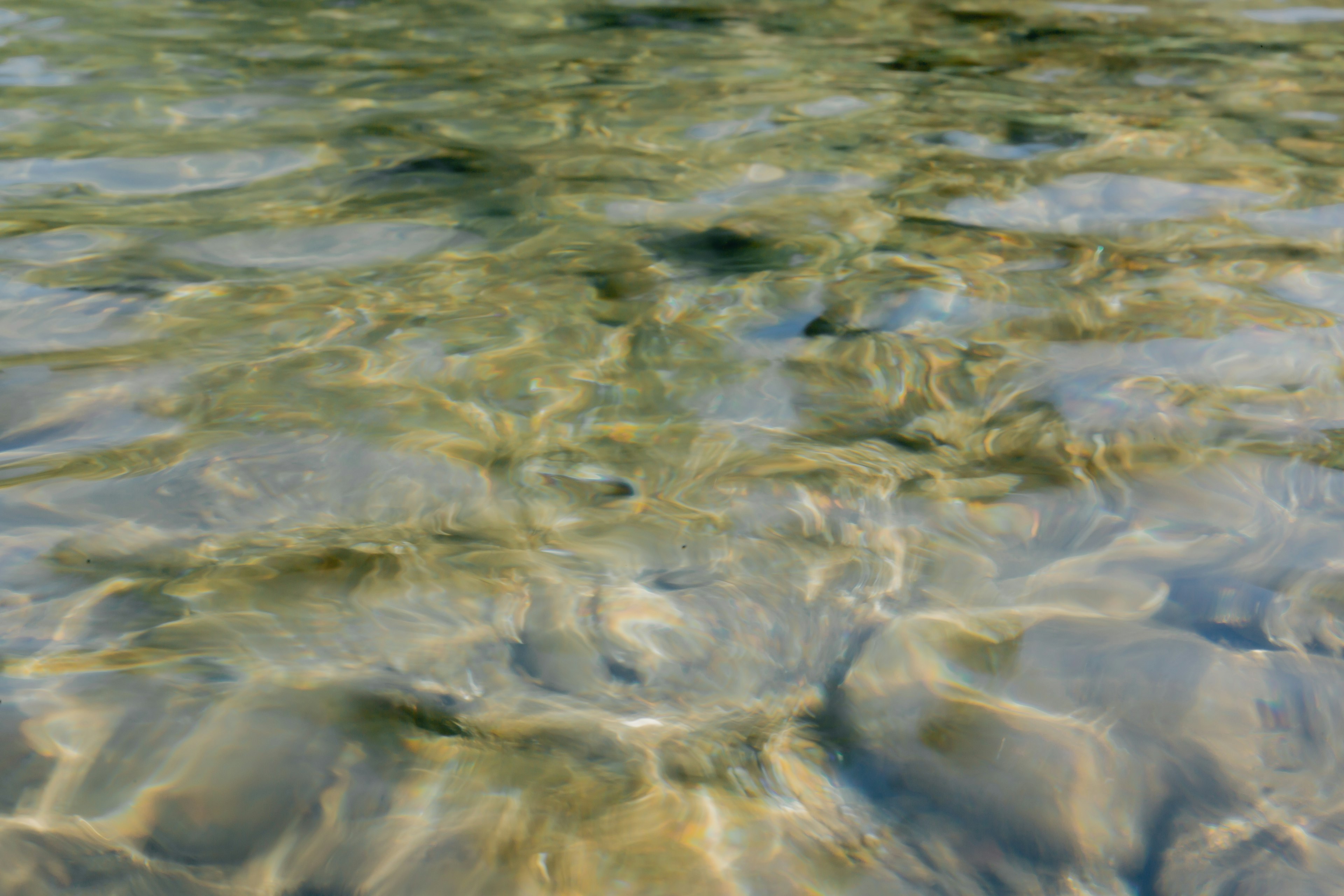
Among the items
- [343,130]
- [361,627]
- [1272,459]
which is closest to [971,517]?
[1272,459]

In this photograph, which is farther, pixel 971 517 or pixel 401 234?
pixel 401 234

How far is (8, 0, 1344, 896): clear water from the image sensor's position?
106 centimetres

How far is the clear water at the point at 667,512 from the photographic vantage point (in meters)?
1.06

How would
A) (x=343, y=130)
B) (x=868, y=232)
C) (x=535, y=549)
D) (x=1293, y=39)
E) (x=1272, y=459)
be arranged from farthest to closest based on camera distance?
(x=1293, y=39) → (x=343, y=130) → (x=868, y=232) → (x=1272, y=459) → (x=535, y=549)

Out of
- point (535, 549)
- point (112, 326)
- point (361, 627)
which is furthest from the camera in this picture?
point (112, 326)

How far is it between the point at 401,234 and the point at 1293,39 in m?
3.50

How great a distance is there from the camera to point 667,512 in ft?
4.89

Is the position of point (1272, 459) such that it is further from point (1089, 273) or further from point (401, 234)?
point (401, 234)

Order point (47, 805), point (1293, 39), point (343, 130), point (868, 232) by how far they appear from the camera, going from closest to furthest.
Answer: point (47, 805) < point (868, 232) < point (343, 130) < point (1293, 39)

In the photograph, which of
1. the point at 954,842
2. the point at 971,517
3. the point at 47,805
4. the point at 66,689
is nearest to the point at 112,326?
the point at 66,689

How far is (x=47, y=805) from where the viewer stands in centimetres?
104

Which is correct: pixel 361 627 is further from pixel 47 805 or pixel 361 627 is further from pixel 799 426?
pixel 799 426

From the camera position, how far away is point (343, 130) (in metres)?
3.01

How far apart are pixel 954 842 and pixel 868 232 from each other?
1.56 meters
